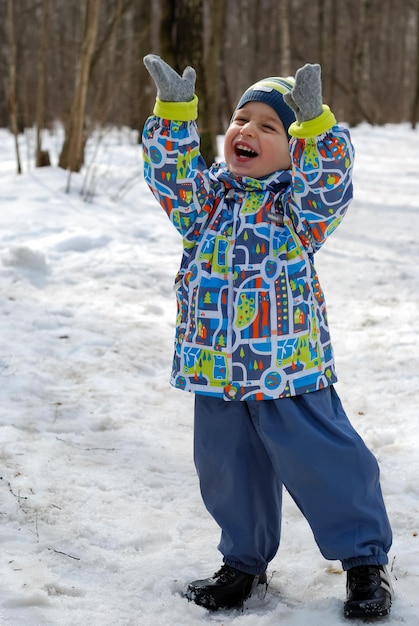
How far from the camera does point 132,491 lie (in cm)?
265

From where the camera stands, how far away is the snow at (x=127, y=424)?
2029 millimetres

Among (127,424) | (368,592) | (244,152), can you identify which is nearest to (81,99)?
(127,424)

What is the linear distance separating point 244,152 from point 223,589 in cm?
111

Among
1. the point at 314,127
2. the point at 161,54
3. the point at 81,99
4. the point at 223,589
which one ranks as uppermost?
the point at 314,127

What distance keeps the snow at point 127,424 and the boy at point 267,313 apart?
0.27 metres

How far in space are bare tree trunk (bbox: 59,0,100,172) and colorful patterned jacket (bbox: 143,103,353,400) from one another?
5368 millimetres

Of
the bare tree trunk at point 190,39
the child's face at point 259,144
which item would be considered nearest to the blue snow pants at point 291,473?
the child's face at point 259,144

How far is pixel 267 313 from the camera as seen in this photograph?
1.85 m

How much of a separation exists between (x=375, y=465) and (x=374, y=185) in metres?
9.04

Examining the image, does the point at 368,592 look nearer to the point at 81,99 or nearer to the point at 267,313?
the point at 267,313

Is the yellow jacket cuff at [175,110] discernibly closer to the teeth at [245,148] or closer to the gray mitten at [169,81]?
the gray mitten at [169,81]

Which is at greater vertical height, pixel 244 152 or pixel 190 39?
pixel 244 152

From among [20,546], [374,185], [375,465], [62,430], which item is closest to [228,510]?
[375,465]

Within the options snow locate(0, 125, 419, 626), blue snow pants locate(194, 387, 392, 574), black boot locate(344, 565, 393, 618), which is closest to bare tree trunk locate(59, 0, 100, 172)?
snow locate(0, 125, 419, 626)
